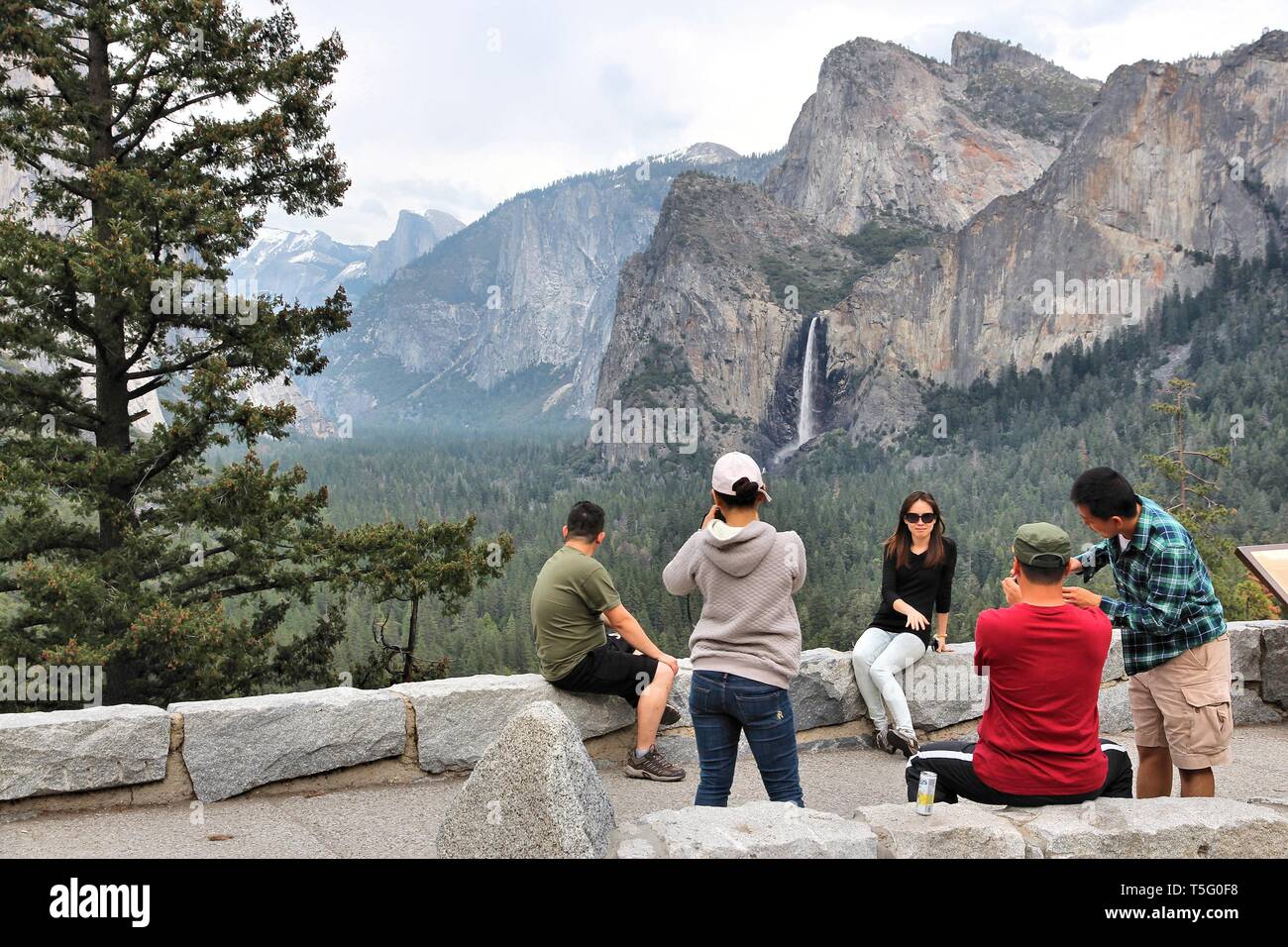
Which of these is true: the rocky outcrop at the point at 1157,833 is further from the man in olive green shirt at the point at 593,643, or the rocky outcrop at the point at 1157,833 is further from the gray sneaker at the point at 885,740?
the gray sneaker at the point at 885,740

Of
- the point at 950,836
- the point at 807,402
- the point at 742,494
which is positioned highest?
the point at 807,402

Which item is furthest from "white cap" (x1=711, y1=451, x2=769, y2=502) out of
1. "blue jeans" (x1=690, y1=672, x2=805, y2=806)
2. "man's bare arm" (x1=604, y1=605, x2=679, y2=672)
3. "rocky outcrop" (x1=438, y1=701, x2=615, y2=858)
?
"man's bare arm" (x1=604, y1=605, x2=679, y2=672)

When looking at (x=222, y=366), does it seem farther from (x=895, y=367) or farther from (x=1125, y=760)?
(x=895, y=367)

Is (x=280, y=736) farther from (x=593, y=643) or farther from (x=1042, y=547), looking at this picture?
(x=1042, y=547)

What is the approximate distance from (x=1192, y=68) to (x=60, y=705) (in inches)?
6330

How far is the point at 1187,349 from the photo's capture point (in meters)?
114

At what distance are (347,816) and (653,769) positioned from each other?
1.96m

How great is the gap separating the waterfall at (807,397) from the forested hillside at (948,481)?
8696 mm

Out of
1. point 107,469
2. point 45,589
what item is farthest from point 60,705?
point 107,469

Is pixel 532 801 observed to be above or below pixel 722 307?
below

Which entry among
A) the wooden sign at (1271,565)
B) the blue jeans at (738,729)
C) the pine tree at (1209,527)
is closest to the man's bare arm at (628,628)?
the blue jeans at (738,729)

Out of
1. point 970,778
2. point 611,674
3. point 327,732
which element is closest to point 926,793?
point 970,778

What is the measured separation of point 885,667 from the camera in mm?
7109

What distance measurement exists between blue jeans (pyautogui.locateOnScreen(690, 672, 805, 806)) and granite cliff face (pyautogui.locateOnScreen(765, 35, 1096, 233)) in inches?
7372
